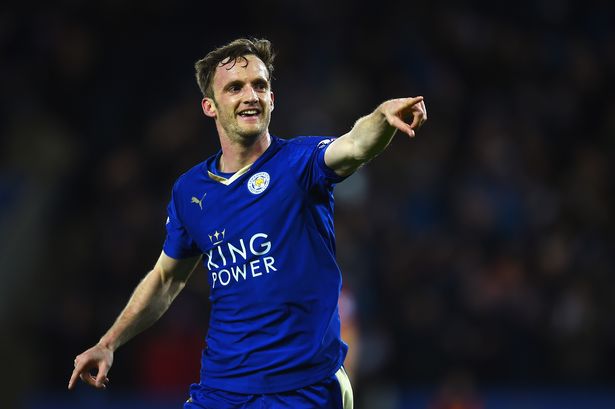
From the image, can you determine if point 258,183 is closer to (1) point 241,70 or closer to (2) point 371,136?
(1) point 241,70

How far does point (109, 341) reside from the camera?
15.6 ft

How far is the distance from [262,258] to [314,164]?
42 cm

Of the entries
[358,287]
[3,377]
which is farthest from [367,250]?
[3,377]

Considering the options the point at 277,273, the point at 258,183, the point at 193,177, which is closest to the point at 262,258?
the point at 277,273

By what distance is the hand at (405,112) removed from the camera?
152 inches

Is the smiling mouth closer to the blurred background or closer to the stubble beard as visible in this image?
the stubble beard

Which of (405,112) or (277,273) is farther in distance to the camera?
(277,273)

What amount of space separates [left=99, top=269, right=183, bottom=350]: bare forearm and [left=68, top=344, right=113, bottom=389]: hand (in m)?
0.12

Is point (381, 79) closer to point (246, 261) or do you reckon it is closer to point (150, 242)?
point (150, 242)

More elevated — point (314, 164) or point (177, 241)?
point (314, 164)

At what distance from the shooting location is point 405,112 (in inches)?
154

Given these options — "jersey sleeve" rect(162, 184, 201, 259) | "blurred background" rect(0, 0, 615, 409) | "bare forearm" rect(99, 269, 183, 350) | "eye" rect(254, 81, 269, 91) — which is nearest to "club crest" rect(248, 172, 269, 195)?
"eye" rect(254, 81, 269, 91)

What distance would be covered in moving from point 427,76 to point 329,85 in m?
1.22

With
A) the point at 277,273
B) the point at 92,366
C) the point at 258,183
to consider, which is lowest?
the point at 92,366
